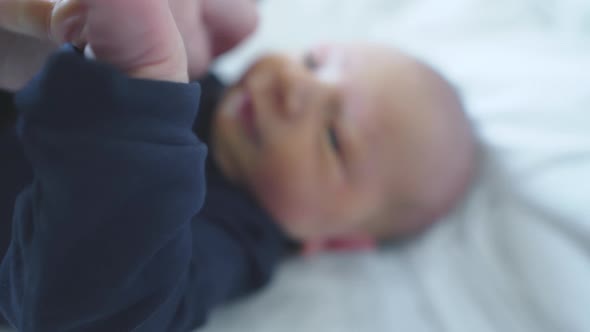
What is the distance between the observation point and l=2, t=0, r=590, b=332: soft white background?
726 mm

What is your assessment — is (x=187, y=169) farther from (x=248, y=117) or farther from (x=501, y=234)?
(x=501, y=234)

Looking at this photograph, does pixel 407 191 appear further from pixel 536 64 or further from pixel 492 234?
pixel 536 64

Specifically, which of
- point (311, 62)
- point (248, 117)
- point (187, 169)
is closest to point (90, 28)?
point (187, 169)

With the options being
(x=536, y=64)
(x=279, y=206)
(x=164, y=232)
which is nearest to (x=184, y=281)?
(x=164, y=232)

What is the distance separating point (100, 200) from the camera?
400 mm

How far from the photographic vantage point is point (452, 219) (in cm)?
89

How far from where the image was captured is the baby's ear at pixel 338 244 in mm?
872

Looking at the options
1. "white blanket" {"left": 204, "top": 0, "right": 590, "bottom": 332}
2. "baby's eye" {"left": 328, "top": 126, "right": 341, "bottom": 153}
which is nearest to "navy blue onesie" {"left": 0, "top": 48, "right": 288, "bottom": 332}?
"white blanket" {"left": 204, "top": 0, "right": 590, "bottom": 332}

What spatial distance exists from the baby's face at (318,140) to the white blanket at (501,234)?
0.31 ft

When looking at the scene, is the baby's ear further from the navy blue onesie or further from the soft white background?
the navy blue onesie

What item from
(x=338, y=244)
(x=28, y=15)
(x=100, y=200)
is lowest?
(x=338, y=244)

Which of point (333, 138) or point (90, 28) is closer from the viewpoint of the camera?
point (90, 28)

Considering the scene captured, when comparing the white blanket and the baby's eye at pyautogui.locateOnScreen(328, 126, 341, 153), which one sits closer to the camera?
the white blanket

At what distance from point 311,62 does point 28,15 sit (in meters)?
0.57
